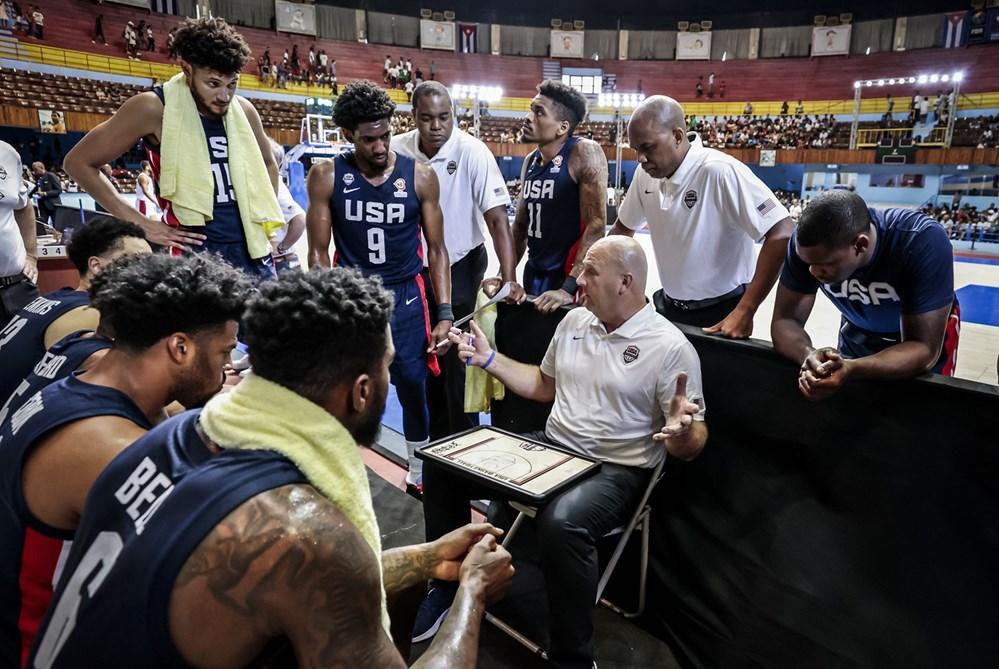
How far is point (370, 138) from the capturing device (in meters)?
2.94

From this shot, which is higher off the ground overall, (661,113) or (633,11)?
(633,11)

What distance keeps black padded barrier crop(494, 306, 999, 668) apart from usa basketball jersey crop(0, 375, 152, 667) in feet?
6.20

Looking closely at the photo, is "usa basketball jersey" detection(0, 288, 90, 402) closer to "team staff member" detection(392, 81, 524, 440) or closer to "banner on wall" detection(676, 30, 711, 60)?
"team staff member" detection(392, 81, 524, 440)

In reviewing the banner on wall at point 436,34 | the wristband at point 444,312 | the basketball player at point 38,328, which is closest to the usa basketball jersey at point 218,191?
the basketball player at point 38,328

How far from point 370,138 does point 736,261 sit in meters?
1.88

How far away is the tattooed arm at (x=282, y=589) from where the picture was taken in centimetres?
93

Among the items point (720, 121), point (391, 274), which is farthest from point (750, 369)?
point (720, 121)

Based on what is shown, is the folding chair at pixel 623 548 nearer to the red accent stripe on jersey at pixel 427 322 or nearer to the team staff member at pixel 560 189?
the red accent stripe on jersey at pixel 427 322

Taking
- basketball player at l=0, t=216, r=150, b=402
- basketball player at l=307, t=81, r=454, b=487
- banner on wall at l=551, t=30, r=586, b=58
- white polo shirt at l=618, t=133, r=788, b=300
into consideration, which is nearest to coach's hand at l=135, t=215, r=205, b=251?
basketball player at l=0, t=216, r=150, b=402

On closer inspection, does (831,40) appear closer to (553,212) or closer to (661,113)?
(553,212)

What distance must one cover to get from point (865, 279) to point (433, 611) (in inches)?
79.1

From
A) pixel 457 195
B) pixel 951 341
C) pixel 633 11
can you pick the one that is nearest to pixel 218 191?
pixel 457 195

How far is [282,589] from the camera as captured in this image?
95 cm

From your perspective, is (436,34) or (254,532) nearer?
(254,532)
